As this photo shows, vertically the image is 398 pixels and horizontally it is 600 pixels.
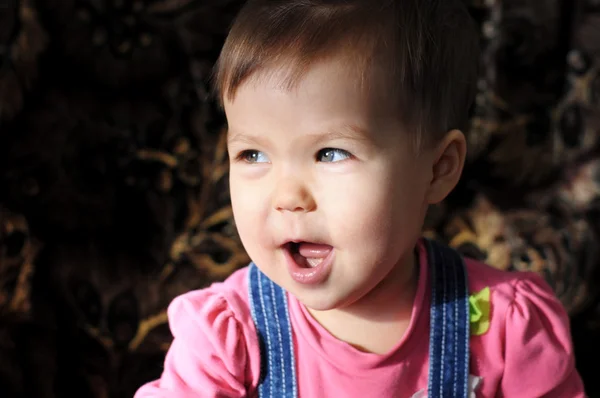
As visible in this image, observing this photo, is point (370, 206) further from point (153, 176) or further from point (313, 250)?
point (153, 176)

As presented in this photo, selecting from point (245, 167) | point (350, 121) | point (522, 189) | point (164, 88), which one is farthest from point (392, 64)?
point (522, 189)

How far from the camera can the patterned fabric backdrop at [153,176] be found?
127 centimetres

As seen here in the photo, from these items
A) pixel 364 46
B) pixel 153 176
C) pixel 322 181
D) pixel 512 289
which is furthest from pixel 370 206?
pixel 153 176

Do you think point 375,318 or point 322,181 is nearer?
point 322,181

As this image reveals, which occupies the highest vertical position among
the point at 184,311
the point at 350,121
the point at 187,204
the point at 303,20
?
the point at 303,20

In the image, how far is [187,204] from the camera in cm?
137

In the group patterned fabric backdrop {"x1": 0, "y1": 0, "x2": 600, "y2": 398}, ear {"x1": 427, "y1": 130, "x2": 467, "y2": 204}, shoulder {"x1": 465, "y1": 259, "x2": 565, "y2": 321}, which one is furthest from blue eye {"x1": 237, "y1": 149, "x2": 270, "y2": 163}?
patterned fabric backdrop {"x1": 0, "y1": 0, "x2": 600, "y2": 398}

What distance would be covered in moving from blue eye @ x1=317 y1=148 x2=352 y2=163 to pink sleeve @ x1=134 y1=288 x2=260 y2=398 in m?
0.24

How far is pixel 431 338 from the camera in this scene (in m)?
0.96

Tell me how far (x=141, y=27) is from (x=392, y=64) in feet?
2.03

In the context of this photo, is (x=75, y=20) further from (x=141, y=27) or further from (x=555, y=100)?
(x=555, y=100)

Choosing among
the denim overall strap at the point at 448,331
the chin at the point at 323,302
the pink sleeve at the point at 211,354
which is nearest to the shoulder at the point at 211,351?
the pink sleeve at the point at 211,354

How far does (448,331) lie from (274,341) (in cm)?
22

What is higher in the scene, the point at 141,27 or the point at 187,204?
the point at 141,27
